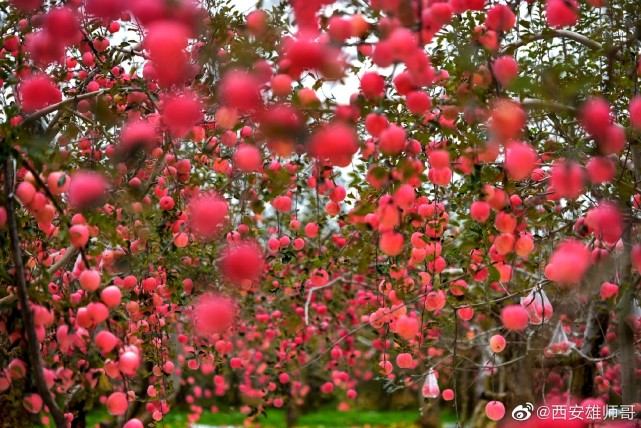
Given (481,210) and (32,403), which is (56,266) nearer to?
(32,403)

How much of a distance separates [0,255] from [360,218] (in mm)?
1191

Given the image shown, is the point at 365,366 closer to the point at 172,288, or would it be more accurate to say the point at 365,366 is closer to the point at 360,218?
the point at 172,288

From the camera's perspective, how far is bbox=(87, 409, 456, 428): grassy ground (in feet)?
29.0

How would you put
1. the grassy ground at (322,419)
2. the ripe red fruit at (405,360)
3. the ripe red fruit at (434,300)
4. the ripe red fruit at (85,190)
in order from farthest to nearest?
the grassy ground at (322,419) → the ripe red fruit at (405,360) → the ripe red fruit at (434,300) → the ripe red fruit at (85,190)

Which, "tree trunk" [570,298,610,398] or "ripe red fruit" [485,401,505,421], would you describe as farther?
"tree trunk" [570,298,610,398]

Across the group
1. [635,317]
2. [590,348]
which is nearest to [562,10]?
[635,317]

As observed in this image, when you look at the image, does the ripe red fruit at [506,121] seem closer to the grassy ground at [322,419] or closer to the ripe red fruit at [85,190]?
the ripe red fruit at [85,190]

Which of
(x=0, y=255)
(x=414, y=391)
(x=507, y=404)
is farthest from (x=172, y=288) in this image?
(x=414, y=391)

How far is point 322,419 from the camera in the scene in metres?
9.46

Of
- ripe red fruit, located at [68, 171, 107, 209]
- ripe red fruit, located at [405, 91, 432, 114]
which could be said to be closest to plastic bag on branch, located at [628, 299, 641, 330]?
ripe red fruit, located at [405, 91, 432, 114]

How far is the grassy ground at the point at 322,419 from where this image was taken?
8.83m

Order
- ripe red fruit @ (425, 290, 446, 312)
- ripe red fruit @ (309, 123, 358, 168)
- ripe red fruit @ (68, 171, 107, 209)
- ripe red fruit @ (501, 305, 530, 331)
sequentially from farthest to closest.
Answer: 1. ripe red fruit @ (425, 290, 446, 312)
2. ripe red fruit @ (501, 305, 530, 331)
3. ripe red fruit @ (68, 171, 107, 209)
4. ripe red fruit @ (309, 123, 358, 168)

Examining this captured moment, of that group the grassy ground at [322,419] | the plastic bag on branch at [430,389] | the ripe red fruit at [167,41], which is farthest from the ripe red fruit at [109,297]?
the grassy ground at [322,419]

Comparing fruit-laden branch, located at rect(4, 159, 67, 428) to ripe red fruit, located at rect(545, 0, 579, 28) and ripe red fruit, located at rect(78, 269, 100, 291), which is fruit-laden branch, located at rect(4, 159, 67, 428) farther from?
ripe red fruit, located at rect(545, 0, 579, 28)
